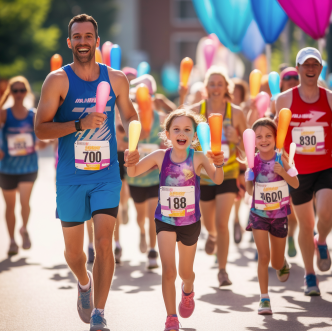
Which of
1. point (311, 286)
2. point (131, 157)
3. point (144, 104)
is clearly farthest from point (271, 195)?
point (144, 104)

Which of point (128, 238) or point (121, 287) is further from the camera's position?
point (128, 238)

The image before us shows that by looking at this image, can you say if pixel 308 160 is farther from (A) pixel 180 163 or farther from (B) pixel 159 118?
(B) pixel 159 118

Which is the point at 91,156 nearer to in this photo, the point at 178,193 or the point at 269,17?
the point at 178,193

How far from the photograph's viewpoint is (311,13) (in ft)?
24.4

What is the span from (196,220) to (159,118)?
3.03m

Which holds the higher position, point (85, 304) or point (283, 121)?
point (283, 121)

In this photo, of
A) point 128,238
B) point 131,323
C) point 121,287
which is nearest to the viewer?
point 131,323

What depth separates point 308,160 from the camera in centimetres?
593

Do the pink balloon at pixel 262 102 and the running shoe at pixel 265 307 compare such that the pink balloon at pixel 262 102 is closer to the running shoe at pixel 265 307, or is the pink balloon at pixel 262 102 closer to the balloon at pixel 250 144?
the balloon at pixel 250 144

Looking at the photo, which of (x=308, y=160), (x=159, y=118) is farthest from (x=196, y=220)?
(x=159, y=118)

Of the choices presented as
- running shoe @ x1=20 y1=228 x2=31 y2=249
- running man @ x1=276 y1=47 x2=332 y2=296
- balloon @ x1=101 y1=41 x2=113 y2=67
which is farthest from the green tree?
running man @ x1=276 y1=47 x2=332 y2=296

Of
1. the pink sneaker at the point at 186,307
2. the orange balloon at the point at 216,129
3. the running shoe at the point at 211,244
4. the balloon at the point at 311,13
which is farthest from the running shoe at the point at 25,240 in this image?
the orange balloon at the point at 216,129

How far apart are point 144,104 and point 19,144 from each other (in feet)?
6.35

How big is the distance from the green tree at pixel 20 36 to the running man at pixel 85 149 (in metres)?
30.4
